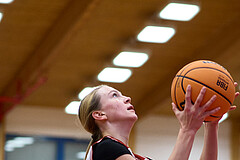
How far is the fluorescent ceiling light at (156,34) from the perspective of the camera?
9.59 m

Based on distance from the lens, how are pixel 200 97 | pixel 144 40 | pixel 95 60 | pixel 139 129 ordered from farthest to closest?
pixel 139 129 → pixel 95 60 → pixel 144 40 → pixel 200 97

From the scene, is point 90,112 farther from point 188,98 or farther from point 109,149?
point 188,98

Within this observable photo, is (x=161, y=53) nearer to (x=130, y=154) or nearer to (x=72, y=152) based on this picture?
(x=72, y=152)

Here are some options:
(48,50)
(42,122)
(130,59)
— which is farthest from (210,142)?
(42,122)

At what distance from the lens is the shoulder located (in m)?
3.13

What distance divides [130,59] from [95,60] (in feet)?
3.46

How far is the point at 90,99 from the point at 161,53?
8.18m

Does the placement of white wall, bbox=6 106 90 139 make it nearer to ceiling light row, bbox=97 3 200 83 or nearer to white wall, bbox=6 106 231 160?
white wall, bbox=6 106 231 160

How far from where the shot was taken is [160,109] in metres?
15.3

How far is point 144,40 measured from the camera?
33.3ft

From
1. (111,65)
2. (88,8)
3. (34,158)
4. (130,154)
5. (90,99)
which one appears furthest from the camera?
(34,158)

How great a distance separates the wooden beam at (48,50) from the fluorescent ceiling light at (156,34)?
3.83ft

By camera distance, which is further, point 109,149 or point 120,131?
point 120,131

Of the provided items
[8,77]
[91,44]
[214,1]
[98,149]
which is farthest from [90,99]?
[8,77]
